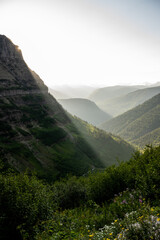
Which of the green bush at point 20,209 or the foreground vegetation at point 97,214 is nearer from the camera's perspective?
the foreground vegetation at point 97,214

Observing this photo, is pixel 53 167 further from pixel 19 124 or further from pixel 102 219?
pixel 102 219

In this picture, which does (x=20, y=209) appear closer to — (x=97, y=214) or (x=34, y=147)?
(x=97, y=214)

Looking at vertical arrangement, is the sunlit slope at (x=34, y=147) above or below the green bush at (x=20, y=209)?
below

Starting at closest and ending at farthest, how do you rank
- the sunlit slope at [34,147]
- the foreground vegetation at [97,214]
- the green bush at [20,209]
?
the foreground vegetation at [97,214]
the green bush at [20,209]
the sunlit slope at [34,147]

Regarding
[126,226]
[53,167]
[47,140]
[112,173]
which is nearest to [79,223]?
[126,226]

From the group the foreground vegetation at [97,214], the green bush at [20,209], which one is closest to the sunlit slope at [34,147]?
the green bush at [20,209]

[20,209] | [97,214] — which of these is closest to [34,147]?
[20,209]

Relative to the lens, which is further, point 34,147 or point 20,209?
point 34,147

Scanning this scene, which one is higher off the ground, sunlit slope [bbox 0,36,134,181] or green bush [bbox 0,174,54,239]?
green bush [bbox 0,174,54,239]

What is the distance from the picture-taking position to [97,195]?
29391mm

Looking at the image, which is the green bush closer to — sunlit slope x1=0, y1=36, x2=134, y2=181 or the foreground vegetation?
the foreground vegetation

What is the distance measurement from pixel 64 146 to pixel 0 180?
16453 centimetres

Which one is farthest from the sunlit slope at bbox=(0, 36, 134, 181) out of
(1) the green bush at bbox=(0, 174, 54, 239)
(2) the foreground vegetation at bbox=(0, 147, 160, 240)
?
(2) the foreground vegetation at bbox=(0, 147, 160, 240)

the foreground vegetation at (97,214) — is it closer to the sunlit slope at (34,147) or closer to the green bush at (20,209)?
the green bush at (20,209)
